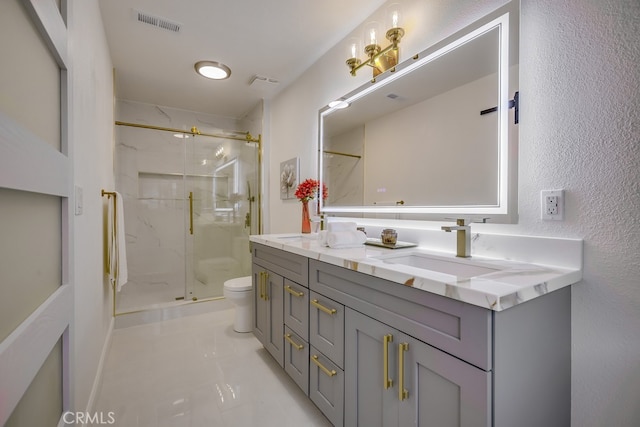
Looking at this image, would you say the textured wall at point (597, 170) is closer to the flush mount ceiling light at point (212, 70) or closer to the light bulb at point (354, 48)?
the light bulb at point (354, 48)

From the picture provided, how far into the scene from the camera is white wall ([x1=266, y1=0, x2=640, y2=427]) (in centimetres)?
90

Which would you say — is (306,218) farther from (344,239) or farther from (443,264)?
(443,264)

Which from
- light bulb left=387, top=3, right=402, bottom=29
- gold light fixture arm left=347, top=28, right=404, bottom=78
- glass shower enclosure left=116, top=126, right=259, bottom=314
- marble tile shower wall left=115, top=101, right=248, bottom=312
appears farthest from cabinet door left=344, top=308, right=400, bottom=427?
marble tile shower wall left=115, top=101, right=248, bottom=312

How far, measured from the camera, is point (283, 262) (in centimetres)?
173

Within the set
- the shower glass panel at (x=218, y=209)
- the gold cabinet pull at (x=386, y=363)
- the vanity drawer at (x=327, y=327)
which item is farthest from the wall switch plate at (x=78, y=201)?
the shower glass panel at (x=218, y=209)

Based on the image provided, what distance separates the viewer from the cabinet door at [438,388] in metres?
0.74

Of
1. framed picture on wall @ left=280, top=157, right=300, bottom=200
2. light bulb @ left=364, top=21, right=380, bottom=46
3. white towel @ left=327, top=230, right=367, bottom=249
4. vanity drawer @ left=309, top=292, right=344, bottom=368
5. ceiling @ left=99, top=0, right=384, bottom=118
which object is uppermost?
ceiling @ left=99, top=0, right=384, bottom=118

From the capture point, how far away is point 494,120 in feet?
4.09

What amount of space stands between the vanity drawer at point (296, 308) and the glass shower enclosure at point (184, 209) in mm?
1830

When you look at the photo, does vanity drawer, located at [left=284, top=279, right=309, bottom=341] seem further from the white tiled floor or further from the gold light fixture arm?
the gold light fixture arm

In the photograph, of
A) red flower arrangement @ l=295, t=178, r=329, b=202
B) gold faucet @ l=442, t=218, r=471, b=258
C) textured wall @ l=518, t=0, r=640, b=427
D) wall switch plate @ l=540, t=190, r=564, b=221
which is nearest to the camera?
textured wall @ l=518, t=0, r=640, b=427

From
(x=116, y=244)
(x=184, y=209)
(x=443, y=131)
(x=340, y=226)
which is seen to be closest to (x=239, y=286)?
(x=116, y=244)

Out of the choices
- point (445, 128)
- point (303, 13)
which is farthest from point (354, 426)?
point (303, 13)

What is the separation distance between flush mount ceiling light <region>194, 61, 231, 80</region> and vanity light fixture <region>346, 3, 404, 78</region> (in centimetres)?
130
